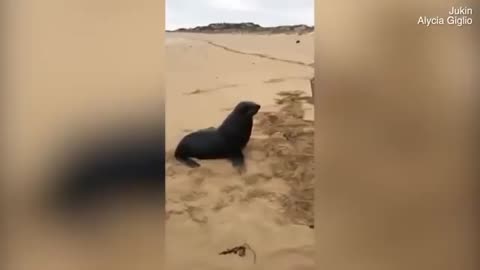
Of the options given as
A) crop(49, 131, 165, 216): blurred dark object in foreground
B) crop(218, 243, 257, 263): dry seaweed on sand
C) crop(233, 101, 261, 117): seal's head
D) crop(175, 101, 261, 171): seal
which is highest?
crop(233, 101, 261, 117): seal's head

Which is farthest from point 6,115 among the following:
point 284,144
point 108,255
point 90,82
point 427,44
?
point 427,44

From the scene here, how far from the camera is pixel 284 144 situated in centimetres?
90

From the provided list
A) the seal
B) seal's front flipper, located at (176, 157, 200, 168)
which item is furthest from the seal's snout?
seal's front flipper, located at (176, 157, 200, 168)

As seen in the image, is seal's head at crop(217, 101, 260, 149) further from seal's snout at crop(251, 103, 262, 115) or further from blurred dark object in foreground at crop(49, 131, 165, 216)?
blurred dark object in foreground at crop(49, 131, 165, 216)

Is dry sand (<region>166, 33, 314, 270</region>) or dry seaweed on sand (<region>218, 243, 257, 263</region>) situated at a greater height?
dry sand (<region>166, 33, 314, 270</region>)

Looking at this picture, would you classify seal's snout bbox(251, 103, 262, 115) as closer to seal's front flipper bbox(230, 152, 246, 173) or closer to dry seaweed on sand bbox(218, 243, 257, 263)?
seal's front flipper bbox(230, 152, 246, 173)

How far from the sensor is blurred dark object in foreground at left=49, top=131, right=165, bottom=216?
2.88 ft

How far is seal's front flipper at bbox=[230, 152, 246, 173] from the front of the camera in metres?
0.89

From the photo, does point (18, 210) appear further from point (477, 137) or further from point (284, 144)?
point (477, 137)

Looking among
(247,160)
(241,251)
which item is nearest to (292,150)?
(247,160)

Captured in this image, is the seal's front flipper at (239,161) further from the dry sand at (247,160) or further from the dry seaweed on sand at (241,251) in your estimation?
the dry seaweed on sand at (241,251)

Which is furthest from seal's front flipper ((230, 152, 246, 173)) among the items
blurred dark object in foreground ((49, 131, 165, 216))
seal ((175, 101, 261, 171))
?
blurred dark object in foreground ((49, 131, 165, 216))

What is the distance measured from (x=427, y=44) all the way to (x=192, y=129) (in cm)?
40

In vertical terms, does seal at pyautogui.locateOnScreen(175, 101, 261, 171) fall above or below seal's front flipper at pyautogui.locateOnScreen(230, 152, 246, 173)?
above
